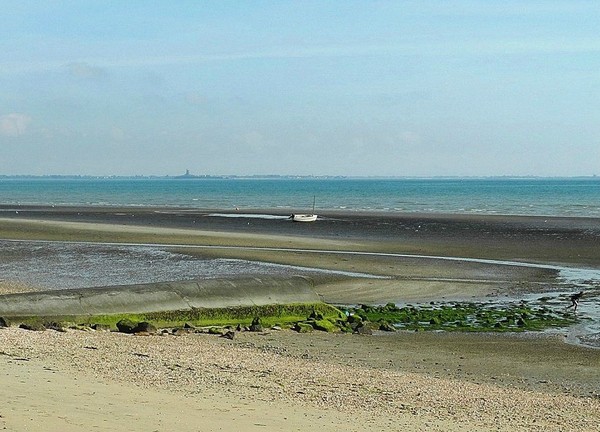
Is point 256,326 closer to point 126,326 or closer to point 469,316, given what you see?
point 126,326

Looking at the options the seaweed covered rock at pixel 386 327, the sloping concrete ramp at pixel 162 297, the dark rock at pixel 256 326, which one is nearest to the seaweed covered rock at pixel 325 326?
the seaweed covered rock at pixel 386 327

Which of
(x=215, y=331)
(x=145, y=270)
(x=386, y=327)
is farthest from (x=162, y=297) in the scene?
(x=145, y=270)

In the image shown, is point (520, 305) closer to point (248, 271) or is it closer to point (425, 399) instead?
point (248, 271)

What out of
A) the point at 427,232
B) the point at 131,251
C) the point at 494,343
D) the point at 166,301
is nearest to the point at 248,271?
the point at 131,251

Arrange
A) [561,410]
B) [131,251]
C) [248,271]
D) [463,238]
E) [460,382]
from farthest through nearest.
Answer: [463,238]
[131,251]
[248,271]
[460,382]
[561,410]

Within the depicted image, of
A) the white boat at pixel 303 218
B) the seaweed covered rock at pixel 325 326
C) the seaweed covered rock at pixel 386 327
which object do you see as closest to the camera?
the seaweed covered rock at pixel 325 326

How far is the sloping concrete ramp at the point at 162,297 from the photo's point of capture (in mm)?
17719

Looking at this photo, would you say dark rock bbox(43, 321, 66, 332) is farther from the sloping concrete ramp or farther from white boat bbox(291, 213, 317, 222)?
white boat bbox(291, 213, 317, 222)

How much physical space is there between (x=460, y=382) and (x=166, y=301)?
24.7ft

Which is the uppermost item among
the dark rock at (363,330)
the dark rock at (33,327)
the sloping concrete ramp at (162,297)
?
the sloping concrete ramp at (162,297)

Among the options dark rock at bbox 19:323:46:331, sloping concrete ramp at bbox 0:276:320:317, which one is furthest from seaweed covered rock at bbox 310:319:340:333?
dark rock at bbox 19:323:46:331

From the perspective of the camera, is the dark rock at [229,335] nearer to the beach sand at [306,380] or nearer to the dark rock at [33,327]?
the beach sand at [306,380]

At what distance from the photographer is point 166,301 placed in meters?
19.3

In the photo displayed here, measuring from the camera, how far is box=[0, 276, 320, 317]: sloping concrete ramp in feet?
58.1
